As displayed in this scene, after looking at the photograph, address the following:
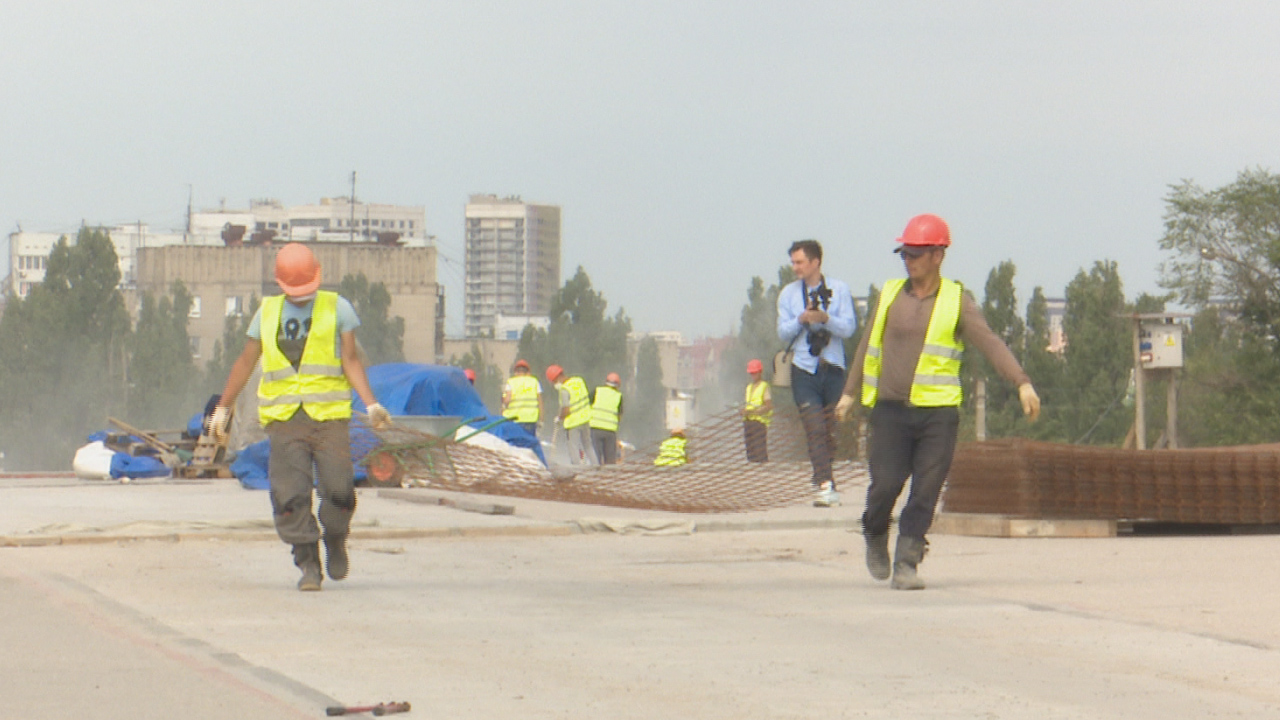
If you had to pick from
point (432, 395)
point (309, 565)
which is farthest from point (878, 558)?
point (432, 395)

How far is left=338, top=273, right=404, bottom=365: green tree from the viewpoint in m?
115

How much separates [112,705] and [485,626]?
2241mm

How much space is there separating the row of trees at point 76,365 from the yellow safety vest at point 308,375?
8905 cm

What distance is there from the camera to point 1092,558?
11.2 metres

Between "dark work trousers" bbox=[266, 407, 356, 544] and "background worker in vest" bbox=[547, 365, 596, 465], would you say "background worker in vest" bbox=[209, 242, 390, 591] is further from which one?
"background worker in vest" bbox=[547, 365, 596, 465]

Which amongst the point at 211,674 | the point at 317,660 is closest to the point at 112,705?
the point at 211,674

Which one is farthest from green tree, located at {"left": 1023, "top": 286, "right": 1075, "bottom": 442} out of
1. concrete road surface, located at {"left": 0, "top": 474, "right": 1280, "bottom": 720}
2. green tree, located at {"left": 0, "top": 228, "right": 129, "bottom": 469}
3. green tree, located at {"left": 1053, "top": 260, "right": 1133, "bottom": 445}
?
concrete road surface, located at {"left": 0, "top": 474, "right": 1280, "bottom": 720}

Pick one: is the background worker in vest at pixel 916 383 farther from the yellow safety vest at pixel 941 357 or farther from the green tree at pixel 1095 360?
the green tree at pixel 1095 360

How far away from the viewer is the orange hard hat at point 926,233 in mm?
9602

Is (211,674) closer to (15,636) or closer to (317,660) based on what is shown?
(317,660)

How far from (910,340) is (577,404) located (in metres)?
20.0

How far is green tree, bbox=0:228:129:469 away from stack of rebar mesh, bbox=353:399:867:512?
84.0 m

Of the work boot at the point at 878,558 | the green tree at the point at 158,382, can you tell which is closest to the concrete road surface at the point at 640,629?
the work boot at the point at 878,558

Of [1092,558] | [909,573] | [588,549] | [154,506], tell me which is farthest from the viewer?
[154,506]
